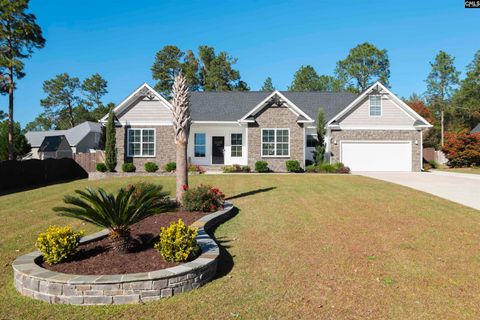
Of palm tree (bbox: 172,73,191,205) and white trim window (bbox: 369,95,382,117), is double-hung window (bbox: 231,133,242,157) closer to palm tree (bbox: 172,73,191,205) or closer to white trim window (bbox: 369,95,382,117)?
white trim window (bbox: 369,95,382,117)

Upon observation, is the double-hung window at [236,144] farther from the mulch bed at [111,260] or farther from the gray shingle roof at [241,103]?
the mulch bed at [111,260]

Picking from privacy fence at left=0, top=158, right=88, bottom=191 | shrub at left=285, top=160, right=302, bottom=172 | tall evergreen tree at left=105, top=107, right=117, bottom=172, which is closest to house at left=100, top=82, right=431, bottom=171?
shrub at left=285, top=160, right=302, bottom=172

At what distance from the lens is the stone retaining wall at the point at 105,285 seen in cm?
444

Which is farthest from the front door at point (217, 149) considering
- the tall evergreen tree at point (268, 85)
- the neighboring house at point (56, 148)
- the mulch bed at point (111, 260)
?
the tall evergreen tree at point (268, 85)

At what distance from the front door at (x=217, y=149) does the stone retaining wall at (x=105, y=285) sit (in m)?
20.3

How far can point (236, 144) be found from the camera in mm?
25266

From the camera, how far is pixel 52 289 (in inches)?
177

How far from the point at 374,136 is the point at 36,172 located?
2314 cm

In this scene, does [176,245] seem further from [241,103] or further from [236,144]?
[241,103]

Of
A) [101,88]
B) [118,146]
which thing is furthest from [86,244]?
[101,88]

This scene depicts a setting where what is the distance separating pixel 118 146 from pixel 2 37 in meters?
12.6

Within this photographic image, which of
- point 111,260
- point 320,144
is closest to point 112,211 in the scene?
point 111,260

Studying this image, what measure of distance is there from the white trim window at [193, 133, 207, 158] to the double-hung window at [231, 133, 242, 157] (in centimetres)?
211

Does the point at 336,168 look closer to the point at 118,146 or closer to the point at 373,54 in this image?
the point at 118,146
